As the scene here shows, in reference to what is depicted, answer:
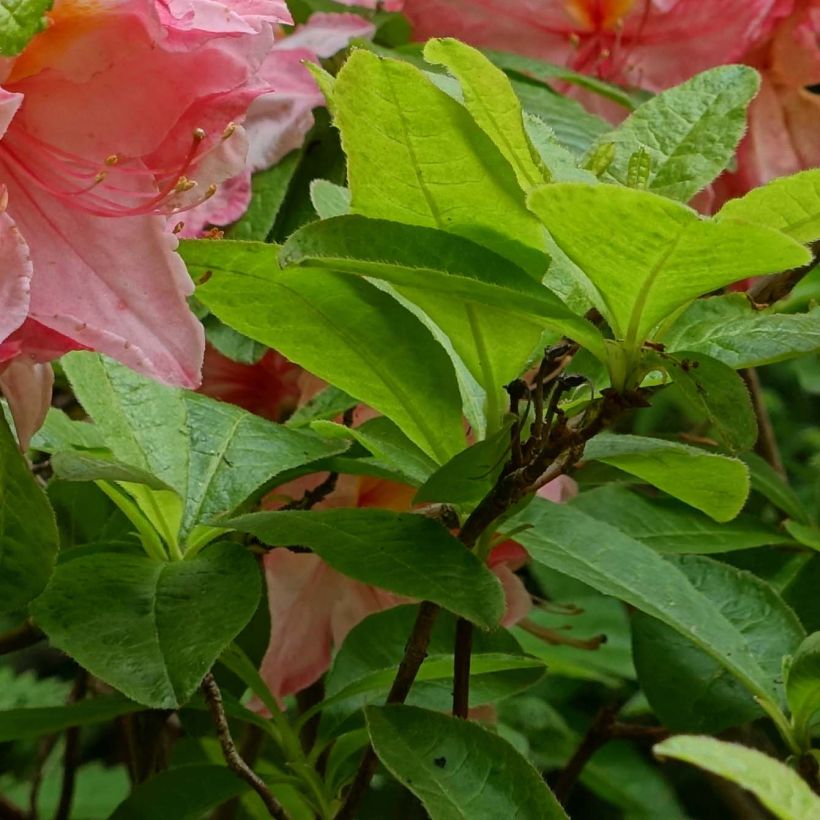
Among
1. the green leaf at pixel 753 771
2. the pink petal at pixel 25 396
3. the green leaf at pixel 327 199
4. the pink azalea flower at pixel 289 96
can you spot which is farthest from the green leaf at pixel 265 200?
the green leaf at pixel 753 771

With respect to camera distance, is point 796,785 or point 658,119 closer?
point 796,785

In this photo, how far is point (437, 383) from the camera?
0.57 metres

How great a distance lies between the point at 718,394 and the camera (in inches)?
A: 19.0

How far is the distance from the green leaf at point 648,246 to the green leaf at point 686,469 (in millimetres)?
71

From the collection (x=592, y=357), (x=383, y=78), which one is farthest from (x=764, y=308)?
(x=383, y=78)

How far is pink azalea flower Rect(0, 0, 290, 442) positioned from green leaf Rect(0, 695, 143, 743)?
181 millimetres

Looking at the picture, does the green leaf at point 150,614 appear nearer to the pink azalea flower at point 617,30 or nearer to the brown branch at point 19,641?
the brown branch at point 19,641

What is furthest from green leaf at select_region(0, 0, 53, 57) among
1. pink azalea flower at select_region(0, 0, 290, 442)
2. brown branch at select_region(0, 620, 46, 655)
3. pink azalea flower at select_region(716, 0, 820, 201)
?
pink azalea flower at select_region(716, 0, 820, 201)

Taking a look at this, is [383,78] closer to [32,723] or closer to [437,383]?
[437,383]

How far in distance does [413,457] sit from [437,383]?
0.05 metres

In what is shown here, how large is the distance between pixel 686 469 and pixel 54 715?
351mm

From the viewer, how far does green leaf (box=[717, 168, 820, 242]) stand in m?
0.45

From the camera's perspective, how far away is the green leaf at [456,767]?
1.67 feet

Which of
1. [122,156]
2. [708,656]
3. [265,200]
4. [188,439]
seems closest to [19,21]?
[122,156]
